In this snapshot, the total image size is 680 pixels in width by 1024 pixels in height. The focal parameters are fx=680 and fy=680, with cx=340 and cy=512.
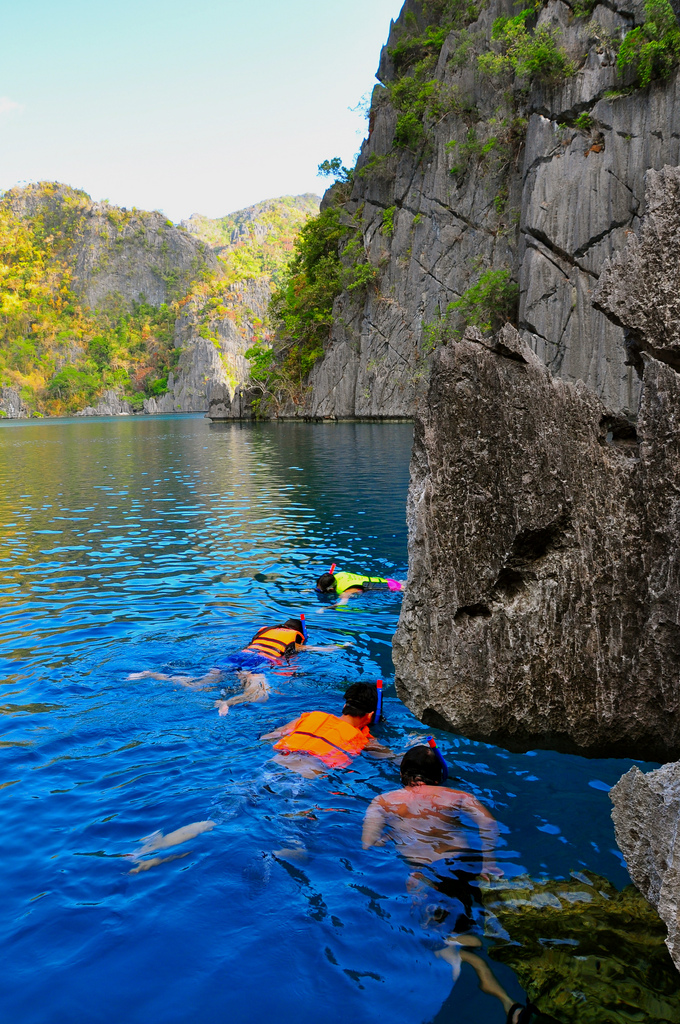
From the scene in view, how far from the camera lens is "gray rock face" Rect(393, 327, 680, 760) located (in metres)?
5.37

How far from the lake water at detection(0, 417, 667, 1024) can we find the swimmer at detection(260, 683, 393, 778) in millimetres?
146

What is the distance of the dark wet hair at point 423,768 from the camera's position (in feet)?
18.1

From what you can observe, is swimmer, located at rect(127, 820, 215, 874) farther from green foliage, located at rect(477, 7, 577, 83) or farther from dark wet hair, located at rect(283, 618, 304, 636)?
green foliage, located at rect(477, 7, 577, 83)

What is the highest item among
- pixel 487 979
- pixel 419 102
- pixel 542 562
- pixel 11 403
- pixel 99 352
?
pixel 419 102

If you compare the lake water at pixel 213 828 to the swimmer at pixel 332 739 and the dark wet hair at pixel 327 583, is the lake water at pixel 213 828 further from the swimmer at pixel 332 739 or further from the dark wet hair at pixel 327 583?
the dark wet hair at pixel 327 583

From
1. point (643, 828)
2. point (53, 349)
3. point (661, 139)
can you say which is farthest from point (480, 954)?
point (53, 349)

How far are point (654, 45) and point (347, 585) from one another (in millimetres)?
32850

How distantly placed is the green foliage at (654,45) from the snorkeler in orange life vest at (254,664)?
35.0m

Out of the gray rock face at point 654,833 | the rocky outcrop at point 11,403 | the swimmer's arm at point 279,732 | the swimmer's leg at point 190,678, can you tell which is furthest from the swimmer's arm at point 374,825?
the rocky outcrop at point 11,403

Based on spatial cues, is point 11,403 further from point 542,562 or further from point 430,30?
point 542,562

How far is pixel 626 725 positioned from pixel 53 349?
179540mm

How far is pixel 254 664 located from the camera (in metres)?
8.63

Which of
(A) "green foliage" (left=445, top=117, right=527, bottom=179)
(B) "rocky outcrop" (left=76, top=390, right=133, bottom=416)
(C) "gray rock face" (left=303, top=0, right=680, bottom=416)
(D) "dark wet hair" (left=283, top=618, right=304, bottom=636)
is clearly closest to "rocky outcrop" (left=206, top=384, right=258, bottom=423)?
(C) "gray rock face" (left=303, top=0, right=680, bottom=416)

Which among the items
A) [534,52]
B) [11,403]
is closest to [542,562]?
[534,52]
